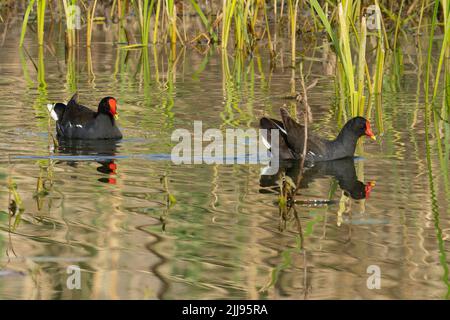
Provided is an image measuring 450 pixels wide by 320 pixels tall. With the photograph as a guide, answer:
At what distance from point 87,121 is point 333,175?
2953 mm

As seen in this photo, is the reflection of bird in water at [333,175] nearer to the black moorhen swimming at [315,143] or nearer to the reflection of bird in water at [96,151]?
the black moorhen swimming at [315,143]

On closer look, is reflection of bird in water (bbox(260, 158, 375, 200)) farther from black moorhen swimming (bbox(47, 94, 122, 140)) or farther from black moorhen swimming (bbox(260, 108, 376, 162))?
black moorhen swimming (bbox(47, 94, 122, 140))

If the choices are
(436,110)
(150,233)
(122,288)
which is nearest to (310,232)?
(150,233)

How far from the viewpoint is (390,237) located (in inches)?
259

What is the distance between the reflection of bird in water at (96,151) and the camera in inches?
348

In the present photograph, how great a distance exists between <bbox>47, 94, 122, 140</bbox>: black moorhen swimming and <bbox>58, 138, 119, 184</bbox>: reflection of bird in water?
0.08 metres

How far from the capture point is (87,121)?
10.9 meters

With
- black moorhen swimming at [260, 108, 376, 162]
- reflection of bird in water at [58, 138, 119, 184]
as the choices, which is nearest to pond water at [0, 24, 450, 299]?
reflection of bird in water at [58, 138, 119, 184]

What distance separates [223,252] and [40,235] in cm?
110

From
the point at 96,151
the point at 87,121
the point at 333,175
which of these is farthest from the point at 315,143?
the point at 87,121

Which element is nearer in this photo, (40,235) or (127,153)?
(40,235)

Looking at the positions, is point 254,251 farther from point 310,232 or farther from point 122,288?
point 122,288

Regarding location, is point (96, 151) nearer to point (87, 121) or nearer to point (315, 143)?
point (87, 121)

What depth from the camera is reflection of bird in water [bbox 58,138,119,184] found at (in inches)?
348
